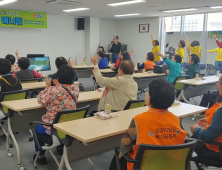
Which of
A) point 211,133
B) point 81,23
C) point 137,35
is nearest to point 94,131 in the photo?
point 211,133

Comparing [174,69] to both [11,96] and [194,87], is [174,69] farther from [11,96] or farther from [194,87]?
[11,96]

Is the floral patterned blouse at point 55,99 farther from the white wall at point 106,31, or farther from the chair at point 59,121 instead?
the white wall at point 106,31

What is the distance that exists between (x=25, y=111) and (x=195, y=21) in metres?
9.80

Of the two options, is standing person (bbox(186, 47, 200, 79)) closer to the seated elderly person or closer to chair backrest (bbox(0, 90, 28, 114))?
the seated elderly person

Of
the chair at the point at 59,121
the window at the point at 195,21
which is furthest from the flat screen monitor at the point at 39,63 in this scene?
the window at the point at 195,21

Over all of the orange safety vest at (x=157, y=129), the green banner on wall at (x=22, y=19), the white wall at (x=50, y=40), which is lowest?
the orange safety vest at (x=157, y=129)

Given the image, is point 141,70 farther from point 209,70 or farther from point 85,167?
point 85,167

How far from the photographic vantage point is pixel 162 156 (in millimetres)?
1750

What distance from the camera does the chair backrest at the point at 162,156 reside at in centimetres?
168

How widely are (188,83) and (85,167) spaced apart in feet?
10.2

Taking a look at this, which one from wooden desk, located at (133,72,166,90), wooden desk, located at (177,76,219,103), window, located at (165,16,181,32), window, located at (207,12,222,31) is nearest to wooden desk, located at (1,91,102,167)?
wooden desk, located at (177,76,219,103)

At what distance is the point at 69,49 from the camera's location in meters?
11.8

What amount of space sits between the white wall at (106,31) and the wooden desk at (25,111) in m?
9.39

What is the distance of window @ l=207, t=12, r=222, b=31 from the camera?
34.0ft
